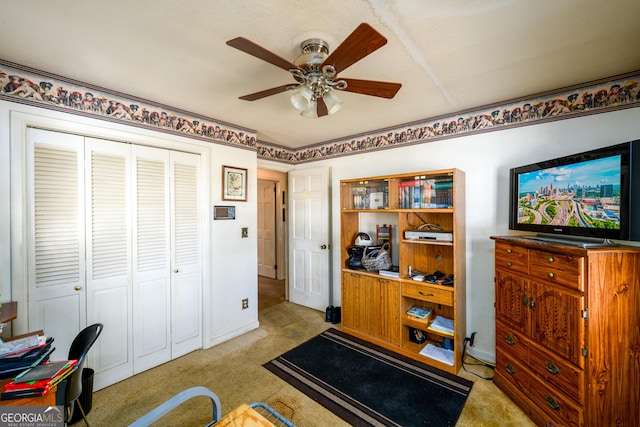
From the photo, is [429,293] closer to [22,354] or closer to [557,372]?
[557,372]

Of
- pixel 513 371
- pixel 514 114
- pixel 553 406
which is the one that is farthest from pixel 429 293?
pixel 514 114

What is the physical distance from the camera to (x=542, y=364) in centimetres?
180

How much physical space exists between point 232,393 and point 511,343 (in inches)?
90.6

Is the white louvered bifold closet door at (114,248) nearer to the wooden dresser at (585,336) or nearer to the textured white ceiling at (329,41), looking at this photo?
the textured white ceiling at (329,41)

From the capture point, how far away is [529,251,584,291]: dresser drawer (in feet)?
5.09

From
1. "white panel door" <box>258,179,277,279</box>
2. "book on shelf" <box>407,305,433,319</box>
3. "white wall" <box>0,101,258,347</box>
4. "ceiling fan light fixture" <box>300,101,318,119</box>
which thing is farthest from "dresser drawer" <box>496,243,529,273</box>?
"white panel door" <box>258,179,277,279</box>

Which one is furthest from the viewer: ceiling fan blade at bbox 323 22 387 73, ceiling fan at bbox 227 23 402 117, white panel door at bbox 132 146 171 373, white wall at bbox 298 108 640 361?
white panel door at bbox 132 146 171 373

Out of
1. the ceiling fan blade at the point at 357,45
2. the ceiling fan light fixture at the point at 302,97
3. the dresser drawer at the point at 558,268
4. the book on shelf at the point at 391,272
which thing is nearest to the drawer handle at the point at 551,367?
the dresser drawer at the point at 558,268

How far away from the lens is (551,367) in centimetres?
173

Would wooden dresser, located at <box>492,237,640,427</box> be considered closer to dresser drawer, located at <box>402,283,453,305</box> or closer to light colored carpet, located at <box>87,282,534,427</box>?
light colored carpet, located at <box>87,282,534,427</box>

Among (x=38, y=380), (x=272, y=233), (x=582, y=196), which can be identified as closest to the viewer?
(x=38, y=380)

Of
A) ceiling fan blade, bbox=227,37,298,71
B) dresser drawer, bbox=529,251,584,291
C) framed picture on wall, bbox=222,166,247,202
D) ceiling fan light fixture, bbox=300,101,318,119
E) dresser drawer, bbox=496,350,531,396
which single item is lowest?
dresser drawer, bbox=496,350,531,396

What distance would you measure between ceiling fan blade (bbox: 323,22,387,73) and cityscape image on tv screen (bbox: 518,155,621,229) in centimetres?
165

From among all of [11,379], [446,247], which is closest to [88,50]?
[11,379]
